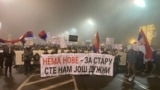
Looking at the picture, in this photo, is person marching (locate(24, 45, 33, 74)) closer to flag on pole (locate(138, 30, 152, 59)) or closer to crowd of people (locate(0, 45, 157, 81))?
crowd of people (locate(0, 45, 157, 81))

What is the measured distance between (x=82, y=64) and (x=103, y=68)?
3.81 ft

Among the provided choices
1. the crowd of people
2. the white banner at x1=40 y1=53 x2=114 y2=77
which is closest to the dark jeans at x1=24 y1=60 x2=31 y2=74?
the crowd of people

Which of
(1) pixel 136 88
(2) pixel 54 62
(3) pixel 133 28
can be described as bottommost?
(1) pixel 136 88

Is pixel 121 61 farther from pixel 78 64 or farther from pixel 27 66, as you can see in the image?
pixel 78 64

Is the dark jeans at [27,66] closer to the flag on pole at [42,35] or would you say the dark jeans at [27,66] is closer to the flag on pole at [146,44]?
the flag on pole at [42,35]

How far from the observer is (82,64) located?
19.0 metres

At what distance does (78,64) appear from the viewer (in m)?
18.9

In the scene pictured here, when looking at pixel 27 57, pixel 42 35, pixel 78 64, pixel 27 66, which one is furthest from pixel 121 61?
pixel 78 64

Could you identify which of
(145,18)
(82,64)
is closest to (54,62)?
(82,64)

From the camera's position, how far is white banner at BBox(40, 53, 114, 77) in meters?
18.5

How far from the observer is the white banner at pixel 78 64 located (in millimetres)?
18469

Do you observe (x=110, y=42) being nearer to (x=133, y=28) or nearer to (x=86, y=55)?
(x=86, y=55)

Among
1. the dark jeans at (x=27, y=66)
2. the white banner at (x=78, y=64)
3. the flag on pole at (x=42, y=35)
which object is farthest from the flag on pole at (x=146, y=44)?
the flag on pole at (x=42, y=35)

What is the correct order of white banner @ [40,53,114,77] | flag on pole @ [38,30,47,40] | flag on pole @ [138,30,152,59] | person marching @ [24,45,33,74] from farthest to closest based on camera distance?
flag on pole @ [38,30,47,40]
person marching @ [24,45,33,74]
flag on pole @ [138,30,152,59]
white banner @ [40,53,114,77]
